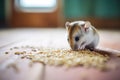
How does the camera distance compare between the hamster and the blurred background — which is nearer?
the hamster

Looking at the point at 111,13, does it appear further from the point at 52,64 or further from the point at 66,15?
the point at 52,64

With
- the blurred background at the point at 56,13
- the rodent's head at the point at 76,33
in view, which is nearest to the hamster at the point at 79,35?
the rodent's head at the point at 76,33

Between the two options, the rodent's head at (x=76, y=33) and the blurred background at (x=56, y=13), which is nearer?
the rodent's head at (x=76, y=33)

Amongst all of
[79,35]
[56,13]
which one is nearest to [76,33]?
[79,35]

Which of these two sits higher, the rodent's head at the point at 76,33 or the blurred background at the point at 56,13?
the rodent's head at the point at 76,33

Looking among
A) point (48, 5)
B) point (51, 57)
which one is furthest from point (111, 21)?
point (51, 57)

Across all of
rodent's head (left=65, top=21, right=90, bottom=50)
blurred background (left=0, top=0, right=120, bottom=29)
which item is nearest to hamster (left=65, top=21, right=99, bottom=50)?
rodent's head (left=65, top=21, right=90, bottom=50)

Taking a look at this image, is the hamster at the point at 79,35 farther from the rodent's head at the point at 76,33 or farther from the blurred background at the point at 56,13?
the blurred background at the point at 56,13

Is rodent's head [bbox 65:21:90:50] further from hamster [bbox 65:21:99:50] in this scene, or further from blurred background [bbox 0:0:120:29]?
blurred background [bbox 0:0:120:29]
